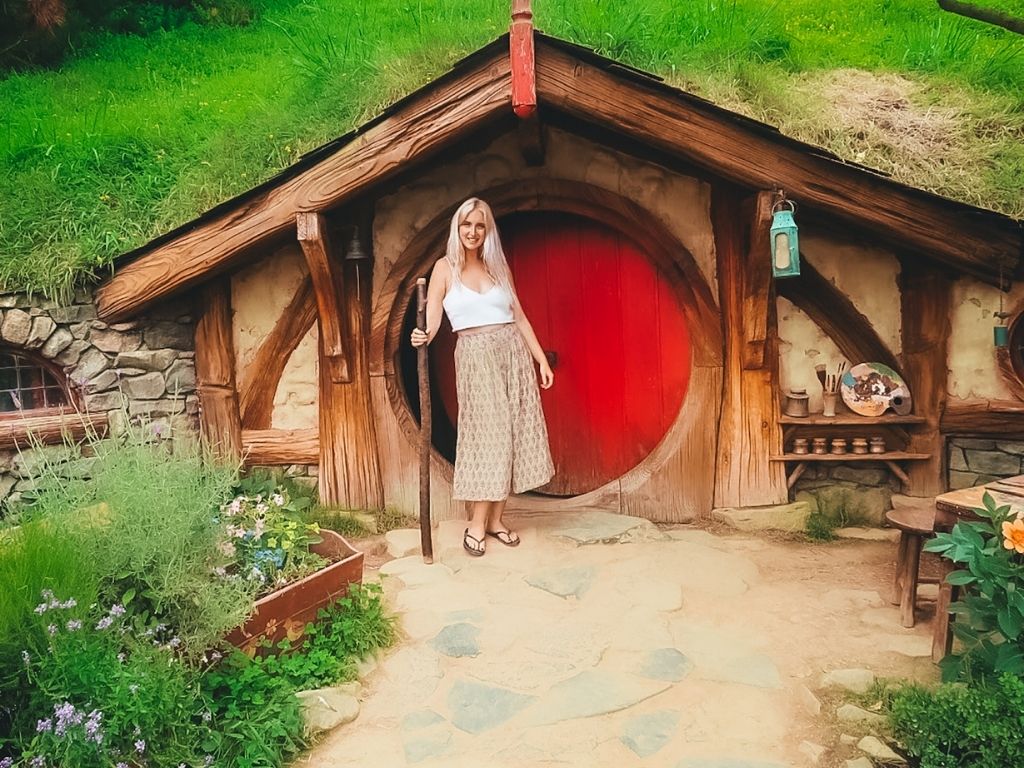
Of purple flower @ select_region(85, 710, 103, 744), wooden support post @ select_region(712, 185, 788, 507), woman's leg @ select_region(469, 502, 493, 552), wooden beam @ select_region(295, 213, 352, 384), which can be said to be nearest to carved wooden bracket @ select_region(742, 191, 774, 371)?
wooden support post @ select_region(712, 185, 788, 507)

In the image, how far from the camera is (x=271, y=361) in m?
5.20

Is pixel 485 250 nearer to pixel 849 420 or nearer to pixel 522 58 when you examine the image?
pixel 522 58

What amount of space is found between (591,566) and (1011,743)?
2159mm

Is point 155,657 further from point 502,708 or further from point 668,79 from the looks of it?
point 668,79

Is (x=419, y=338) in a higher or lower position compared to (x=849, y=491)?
higher

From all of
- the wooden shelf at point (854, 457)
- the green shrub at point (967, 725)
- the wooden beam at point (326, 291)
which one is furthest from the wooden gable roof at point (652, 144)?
the green shrub at point (967, 725)

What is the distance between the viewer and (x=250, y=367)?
5.20m

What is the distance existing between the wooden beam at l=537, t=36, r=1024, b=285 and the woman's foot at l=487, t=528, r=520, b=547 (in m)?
2.35

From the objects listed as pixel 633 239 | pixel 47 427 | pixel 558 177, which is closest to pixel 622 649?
pixel 633 239

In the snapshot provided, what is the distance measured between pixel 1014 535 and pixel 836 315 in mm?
2328

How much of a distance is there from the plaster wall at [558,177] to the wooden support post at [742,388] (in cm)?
11

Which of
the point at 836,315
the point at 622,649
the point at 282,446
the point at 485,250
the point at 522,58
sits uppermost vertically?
the point at 522,58

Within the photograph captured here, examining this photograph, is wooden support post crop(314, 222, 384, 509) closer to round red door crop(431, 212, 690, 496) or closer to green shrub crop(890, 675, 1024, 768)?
round red door crop(431, 212, 690, 496)

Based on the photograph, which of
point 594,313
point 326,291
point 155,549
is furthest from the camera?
point 594,313
